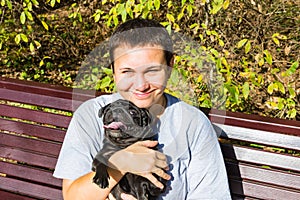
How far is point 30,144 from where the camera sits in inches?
107

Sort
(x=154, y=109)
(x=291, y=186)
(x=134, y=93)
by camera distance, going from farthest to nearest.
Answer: (x=291, y=186) < (x=154, y=109) < (x=134, y=93)

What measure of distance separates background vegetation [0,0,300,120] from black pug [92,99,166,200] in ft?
1.73

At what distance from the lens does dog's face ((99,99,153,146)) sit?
6.09ft

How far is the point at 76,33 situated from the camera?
643 centimetres

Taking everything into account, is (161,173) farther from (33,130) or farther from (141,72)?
(33,130)

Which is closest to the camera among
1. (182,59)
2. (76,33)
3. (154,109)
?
(154,109)

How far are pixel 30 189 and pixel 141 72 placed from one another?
1.17 m

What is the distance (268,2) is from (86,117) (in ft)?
8.33

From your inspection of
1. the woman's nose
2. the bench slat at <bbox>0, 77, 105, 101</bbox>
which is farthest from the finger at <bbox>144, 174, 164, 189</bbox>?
the bench slat at <bbox>0, 77, 105, 101</bbox>

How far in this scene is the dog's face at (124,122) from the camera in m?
1.86

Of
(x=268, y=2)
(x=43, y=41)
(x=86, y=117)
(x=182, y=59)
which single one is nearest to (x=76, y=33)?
(x=43, y=41)

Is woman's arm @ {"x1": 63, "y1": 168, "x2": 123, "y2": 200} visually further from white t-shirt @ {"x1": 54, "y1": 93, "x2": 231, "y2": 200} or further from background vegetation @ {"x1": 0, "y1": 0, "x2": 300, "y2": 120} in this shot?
background vegetation @ {"x1": 0, "y1": 0, "x2": 300, "y2": 120}

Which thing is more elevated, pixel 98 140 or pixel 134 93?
pixel 134 93

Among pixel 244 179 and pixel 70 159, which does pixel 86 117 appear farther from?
pixel 244 179
